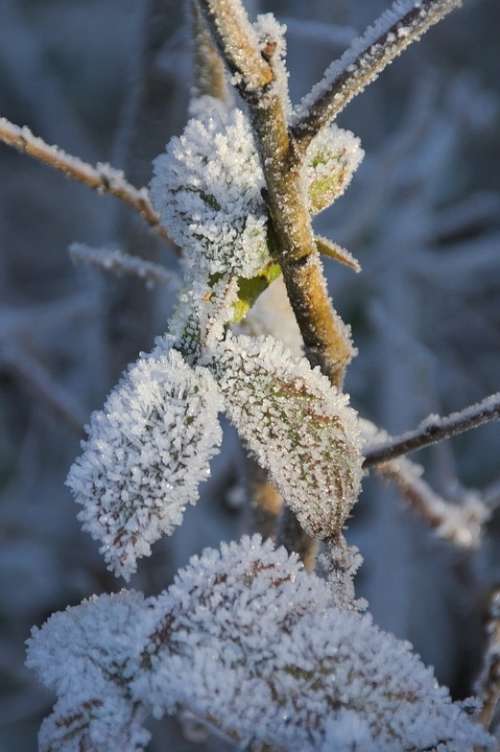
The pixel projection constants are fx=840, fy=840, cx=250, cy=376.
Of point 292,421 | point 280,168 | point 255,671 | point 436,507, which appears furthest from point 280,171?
point 436,507

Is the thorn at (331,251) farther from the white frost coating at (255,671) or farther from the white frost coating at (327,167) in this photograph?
the white frost coating at (255,671)

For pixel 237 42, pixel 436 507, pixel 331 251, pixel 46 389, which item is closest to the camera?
pixel 237 42

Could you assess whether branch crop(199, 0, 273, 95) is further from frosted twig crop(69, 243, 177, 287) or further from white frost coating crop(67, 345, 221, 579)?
frosted twig crop(69, 243, 177, 287)

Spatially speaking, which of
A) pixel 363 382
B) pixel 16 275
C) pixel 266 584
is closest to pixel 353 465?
pixel 266 584

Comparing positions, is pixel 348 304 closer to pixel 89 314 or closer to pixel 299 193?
pixel 89 314

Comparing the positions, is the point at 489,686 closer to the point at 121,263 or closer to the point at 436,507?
the point at 436,507

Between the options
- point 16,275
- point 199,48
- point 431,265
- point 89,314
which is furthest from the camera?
point 16,275
